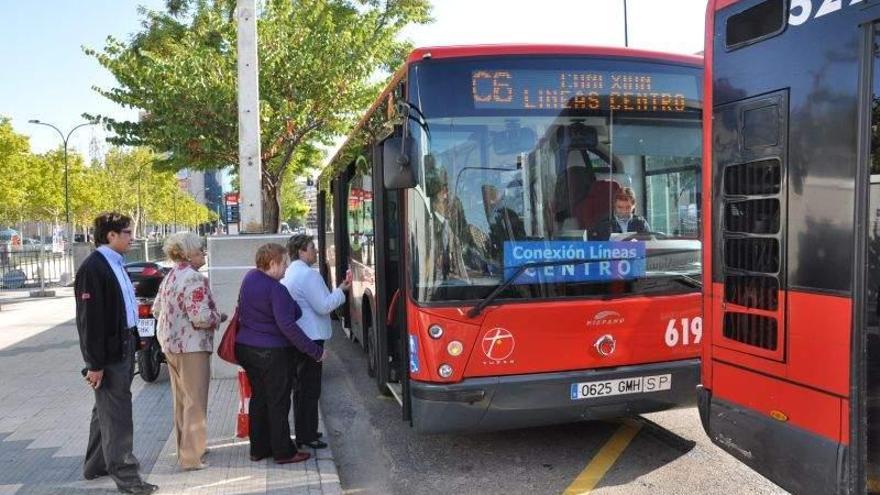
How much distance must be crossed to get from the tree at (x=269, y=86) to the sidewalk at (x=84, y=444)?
680cm

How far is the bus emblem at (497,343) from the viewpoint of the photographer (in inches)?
191

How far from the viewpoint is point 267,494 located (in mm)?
4688

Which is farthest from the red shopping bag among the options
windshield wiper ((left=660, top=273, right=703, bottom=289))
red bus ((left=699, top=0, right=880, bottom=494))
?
red bus ((left=699, top=0, right=880, bottom=494))

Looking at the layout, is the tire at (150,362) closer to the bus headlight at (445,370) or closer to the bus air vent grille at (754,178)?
the bus headlight at (445,370)

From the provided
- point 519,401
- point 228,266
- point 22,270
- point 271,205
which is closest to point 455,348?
point 519,401

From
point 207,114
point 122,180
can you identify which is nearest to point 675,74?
point 207,114

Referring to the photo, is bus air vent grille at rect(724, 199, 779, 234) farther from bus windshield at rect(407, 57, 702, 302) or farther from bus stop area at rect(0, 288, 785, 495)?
bus stop area at rect(0, 288, 785, 495)

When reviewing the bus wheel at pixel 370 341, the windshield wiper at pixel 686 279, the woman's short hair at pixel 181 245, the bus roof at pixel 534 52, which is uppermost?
the bus roof at pixel 534 52

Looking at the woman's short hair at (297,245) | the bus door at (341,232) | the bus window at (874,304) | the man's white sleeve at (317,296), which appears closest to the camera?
the bus window at (874,304)

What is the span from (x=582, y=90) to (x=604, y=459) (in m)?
2.75

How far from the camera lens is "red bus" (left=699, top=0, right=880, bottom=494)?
2.88 metres

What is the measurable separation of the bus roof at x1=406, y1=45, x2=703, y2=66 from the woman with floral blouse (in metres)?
2.10

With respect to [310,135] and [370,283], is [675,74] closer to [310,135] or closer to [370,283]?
[370,283]

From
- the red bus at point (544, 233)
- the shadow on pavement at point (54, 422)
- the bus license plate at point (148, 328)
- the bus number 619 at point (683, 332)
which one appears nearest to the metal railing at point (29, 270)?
the shadow on pavement at point (54, 422)
